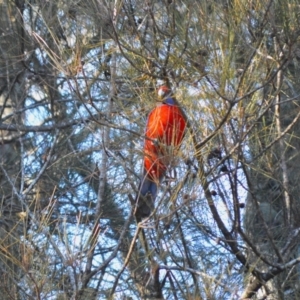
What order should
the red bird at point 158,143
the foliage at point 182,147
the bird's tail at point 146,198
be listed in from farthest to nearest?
the bird's tail at point 146,198
the red bird at point 158,143
the foliage at point 182,147

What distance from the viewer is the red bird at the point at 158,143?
2664mm

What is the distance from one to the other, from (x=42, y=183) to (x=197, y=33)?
59.8 inches

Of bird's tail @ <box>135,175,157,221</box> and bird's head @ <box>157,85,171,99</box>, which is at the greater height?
bird's head @ <box>157,85,171,99</box>

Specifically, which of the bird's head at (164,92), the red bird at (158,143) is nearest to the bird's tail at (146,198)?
the red bird at (158,143)

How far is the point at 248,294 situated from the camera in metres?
2.86

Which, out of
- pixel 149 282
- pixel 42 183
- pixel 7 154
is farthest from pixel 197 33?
pixel 7 154

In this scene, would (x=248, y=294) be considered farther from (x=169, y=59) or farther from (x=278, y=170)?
(x=169, y=59)

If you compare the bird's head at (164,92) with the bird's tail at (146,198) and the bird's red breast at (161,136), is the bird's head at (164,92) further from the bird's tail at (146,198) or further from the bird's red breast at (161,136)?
the bird's tail at (146,198)

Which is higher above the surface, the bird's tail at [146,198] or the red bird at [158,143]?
the red bird at [158,143]

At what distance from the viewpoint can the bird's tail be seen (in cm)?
279

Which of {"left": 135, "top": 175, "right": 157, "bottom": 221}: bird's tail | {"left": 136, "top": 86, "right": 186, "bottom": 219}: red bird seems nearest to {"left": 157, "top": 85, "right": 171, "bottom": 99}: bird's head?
{"left": 136, "top": 86, "right": 186, "bottom": 219}: red bird

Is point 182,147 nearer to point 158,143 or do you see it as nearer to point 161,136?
point 158,143

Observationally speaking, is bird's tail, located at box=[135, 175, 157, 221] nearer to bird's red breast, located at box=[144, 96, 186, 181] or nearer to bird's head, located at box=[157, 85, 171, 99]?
bird's red breast, located at box=[144, 96, 186, 181]

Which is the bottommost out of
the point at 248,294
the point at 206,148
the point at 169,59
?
the point at 248,294
